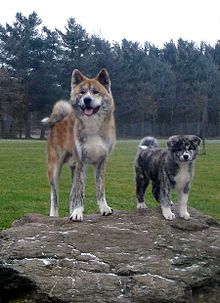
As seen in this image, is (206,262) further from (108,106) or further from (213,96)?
(213,96)

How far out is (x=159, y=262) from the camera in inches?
231

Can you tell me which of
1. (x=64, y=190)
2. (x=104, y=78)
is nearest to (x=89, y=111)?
(x=104, y=78)

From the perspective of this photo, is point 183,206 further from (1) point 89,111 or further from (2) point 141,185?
(1) point 89,111

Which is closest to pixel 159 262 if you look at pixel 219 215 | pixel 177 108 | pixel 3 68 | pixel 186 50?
pixel 219 215

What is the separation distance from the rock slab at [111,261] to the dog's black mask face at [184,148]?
819mm

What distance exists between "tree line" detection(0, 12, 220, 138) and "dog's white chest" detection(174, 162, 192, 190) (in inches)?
1336

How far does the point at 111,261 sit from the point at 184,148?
64.8 inches

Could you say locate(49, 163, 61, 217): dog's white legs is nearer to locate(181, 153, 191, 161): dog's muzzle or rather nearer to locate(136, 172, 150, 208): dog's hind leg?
locate(136, 172, 150, 208): dog's hind leg

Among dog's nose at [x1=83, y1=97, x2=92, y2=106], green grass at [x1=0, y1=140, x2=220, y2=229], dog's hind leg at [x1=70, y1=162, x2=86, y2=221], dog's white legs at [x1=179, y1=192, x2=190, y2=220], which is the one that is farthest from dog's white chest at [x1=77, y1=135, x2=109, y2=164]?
green grass at [x1=0, y1=140, x2=220, y2=229]

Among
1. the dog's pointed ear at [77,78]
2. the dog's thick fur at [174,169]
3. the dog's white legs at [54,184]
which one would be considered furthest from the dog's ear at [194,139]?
the dog's white legs at [54,184]

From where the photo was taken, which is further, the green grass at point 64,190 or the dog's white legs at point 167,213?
the green grass at point 64,190

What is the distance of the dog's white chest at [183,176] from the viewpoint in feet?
21.8

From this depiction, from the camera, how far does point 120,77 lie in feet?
189

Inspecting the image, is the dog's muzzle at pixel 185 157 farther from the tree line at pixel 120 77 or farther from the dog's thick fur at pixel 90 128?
the tree line at pixel 120 77
